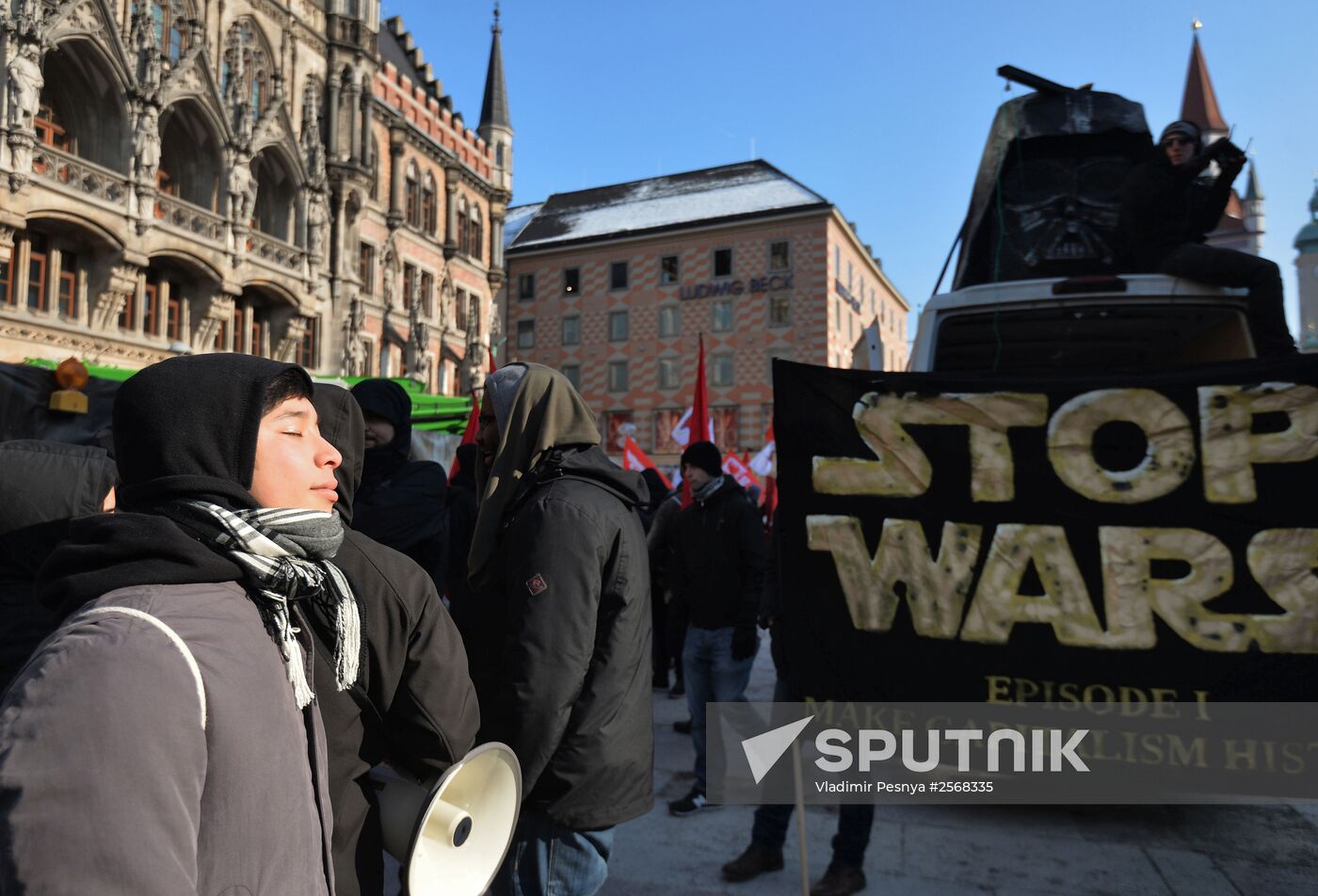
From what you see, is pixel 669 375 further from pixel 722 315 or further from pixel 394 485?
pixel 394 485

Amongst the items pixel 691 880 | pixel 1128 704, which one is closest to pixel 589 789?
pixel 691 880

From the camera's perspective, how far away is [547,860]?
234cm

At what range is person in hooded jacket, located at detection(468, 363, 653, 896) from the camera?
2.29 meters

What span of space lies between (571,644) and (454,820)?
0.76 m

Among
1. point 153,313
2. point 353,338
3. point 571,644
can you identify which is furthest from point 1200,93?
point 571,644

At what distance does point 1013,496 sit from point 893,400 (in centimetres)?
69

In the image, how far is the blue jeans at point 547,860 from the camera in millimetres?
2332

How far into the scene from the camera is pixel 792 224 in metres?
39.7

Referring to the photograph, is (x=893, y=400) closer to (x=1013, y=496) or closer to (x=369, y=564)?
(x=1013, y=496)

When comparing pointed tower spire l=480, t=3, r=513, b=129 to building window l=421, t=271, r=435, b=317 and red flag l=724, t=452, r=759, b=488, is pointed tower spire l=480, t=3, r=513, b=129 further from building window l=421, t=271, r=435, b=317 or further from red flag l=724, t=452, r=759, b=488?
red flag l=724, t=452, r=759, b=488

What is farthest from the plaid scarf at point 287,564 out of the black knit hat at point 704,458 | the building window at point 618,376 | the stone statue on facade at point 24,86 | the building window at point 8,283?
the building window at point 618,376

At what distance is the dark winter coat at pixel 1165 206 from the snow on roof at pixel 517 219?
45444 millimetres

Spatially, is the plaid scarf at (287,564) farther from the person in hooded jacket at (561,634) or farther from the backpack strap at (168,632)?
the person in hooded jacket at (561,634)

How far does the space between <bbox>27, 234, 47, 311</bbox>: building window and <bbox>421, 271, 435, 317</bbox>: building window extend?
1469cm
